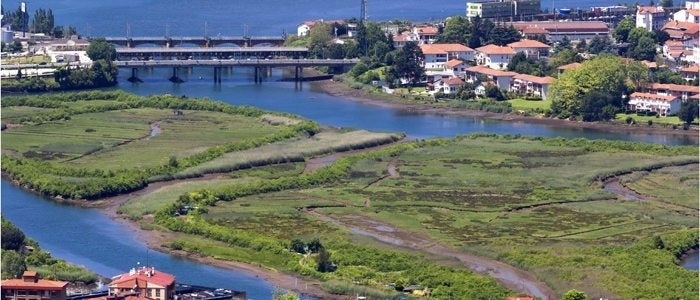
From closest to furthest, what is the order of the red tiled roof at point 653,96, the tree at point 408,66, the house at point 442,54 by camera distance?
the red tiled roof at point 653,96, the tree at point 408,66, the house at point 442,54

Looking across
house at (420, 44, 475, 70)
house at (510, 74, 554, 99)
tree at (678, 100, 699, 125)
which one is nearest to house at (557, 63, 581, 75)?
house at (510, 74, 554, 99)

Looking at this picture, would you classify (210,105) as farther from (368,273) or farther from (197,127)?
(368,273)

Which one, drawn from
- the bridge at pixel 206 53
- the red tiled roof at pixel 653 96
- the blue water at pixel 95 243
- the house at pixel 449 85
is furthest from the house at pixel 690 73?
the blue water at pixel 95 243

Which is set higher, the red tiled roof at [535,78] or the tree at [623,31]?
the tree at [623,31]

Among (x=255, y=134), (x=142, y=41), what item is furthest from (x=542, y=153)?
(x=142, y=41)

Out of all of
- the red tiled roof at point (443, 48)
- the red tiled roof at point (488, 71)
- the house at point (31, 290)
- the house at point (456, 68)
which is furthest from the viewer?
the red tiled roof at point (443, 48)

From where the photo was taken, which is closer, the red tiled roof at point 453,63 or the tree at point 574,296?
the tree at point 574,296

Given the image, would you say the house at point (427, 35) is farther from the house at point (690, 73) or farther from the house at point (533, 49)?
the house at point (690, 73)
